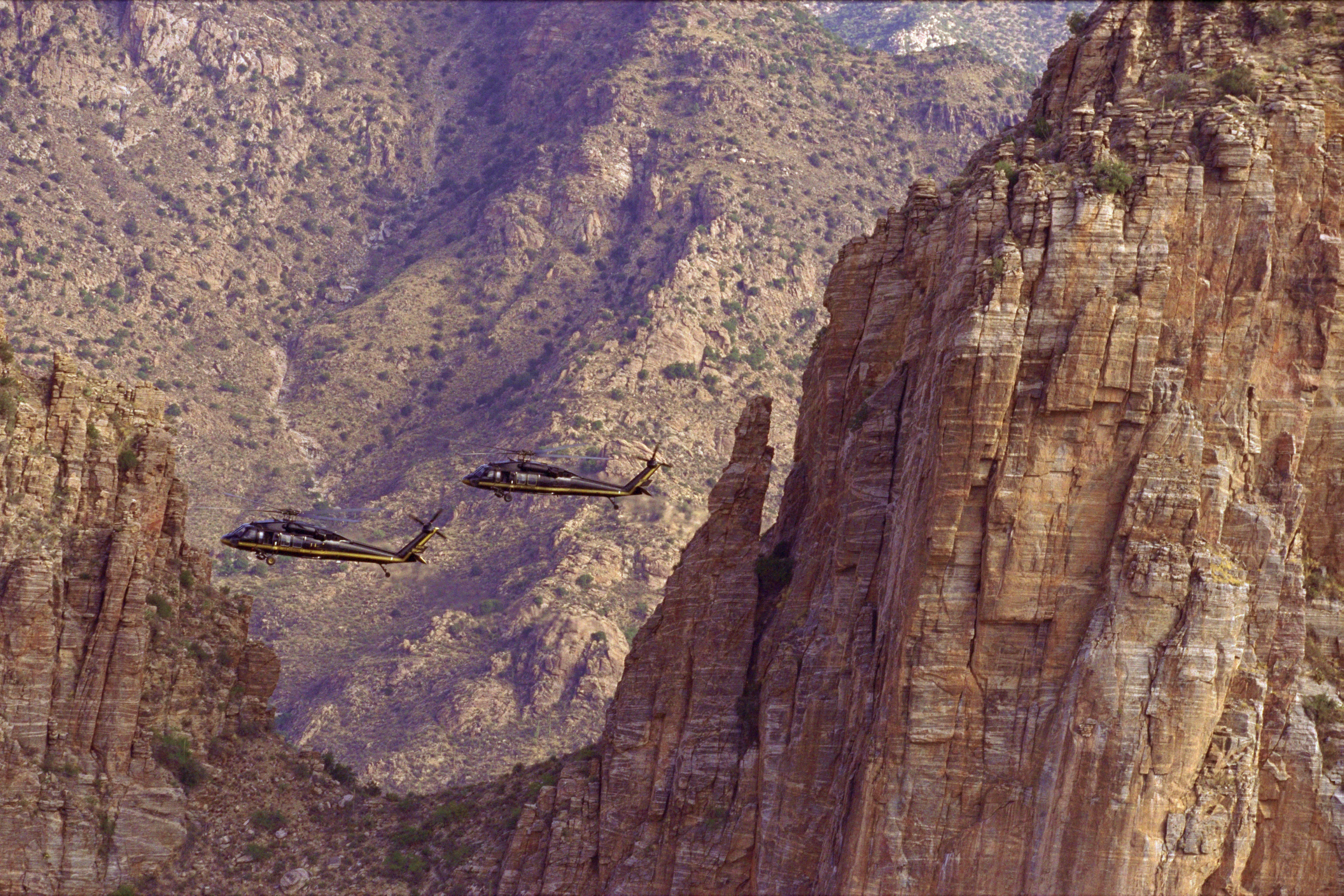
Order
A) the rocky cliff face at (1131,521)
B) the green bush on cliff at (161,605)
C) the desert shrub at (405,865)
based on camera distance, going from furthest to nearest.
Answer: the green bush on cliff at (161,605), the desert shrub at (405,865), the rocky cliff face at (1131,521)

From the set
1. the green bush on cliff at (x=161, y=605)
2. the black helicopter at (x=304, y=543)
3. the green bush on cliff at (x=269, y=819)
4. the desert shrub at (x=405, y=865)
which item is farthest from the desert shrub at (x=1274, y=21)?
the green bush on cliff at (x=269, y=819)

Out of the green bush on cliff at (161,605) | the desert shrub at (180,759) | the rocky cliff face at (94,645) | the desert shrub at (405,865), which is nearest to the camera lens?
the rocky cliff face at (94,645)

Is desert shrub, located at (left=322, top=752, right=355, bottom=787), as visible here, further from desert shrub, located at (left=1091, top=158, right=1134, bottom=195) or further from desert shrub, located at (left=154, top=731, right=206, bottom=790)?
desert shrub, located at (left=1091, top=158, right=1134, bottom=195)

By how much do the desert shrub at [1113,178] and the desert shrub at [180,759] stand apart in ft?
192

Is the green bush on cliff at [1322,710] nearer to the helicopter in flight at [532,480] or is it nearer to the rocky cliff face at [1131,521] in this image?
the rocky cliff face at [1131,521]

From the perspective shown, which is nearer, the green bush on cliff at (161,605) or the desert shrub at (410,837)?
the green bush on cliff at (161,605)

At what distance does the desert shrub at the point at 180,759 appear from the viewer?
4163 inches

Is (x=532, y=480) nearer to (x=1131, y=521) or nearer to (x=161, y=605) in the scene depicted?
(x=161, y=605)

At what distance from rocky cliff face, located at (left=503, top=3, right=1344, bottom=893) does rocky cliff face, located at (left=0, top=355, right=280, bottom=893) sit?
1639 inches

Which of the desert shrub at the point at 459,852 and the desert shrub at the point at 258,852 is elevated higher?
the desert shrub at the point at 459,852

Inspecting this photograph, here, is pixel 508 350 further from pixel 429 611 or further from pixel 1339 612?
pixel 1339 612

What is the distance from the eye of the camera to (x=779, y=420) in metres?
180

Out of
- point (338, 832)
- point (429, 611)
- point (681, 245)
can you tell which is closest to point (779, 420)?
point (681, 245)

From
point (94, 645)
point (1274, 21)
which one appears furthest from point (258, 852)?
point (1274, 21)
